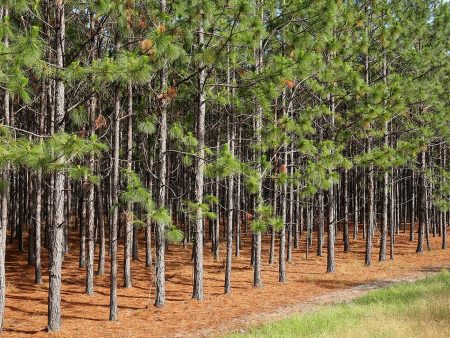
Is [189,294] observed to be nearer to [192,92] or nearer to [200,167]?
[200,167]

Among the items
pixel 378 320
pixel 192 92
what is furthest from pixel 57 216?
pixel 378 320

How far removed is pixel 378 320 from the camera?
9156mm

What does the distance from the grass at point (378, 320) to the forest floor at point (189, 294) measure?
57.9 inches

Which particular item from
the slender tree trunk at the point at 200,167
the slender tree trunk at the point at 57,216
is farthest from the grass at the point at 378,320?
the slender tree trunk at the point at 57,216

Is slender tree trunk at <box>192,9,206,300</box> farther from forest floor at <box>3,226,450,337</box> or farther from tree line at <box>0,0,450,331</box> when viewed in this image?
forest floor at <box>3,226,450,337</box>

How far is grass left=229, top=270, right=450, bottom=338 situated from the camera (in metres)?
8.09

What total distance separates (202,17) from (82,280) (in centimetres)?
1040

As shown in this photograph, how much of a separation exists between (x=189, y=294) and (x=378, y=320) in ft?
22.5

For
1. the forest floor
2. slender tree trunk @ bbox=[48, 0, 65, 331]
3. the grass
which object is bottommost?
the forest floor

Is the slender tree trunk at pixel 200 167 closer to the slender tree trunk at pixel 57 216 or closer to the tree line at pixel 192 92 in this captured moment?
the tree line at pixel 192 92

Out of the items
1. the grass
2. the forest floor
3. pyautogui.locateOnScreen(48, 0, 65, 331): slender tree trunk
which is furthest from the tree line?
the grass

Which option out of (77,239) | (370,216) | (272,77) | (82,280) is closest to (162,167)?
(272,77)

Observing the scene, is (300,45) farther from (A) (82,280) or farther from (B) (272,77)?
(A) (82,280)

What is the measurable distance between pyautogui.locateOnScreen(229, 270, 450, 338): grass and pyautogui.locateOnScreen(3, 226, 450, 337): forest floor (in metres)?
1.47
